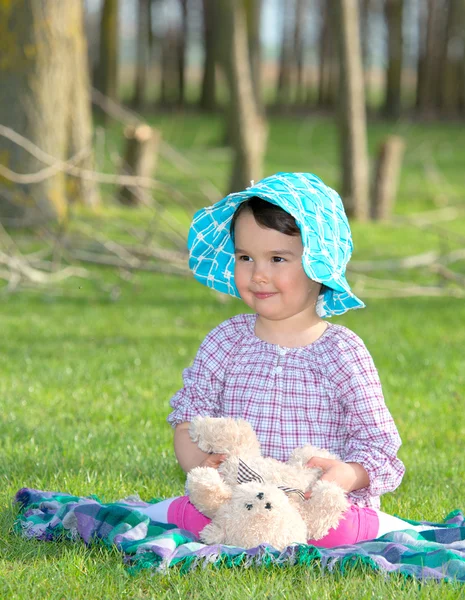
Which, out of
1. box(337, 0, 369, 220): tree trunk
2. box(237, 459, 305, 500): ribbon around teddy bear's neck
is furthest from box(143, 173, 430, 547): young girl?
box(337, 0, 369, 220): tree trunk

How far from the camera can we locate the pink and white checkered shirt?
11.0 ft

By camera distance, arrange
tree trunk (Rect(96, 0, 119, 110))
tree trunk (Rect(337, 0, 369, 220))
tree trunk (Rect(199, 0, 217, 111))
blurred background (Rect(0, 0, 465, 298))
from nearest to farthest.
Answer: blurred background (Rect(0, 0, 465, 298))
tree trunk (Rect(337, 0, 369, 220))
tree trunk (Rect(96, 0, 119, 110))
tree trunk (Rect(199, 0, 217, 111))

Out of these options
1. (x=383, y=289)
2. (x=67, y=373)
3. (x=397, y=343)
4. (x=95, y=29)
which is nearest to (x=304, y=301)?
(x=67, y=373)

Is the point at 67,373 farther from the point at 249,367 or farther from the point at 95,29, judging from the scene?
the point at 95,29

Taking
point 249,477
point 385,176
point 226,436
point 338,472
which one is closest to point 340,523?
point 338,472

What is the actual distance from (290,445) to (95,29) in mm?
42374

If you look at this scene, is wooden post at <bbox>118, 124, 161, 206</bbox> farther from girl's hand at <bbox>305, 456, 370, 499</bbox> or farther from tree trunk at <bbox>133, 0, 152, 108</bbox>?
tree trunk at <bbox>133, 0, 152, 108</bbox>

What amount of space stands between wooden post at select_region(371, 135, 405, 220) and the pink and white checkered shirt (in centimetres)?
1090

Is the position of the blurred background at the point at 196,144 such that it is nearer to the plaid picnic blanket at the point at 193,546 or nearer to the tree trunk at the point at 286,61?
the tree trunk at the point at 286,61

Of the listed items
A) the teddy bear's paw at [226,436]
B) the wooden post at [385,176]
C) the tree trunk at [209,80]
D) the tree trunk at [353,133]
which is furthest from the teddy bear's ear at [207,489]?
the tree trunk at [209,80]

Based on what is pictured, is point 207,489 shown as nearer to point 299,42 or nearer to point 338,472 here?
point 338,472

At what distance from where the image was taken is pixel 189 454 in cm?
342

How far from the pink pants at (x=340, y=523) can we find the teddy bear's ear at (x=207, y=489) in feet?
0.74

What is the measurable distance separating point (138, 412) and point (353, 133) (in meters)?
9.25
